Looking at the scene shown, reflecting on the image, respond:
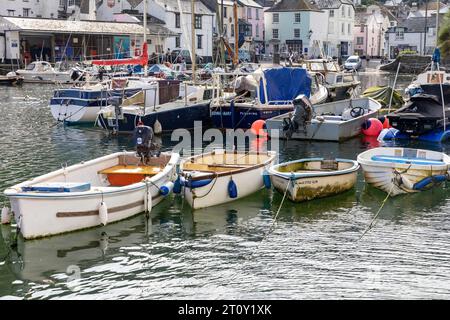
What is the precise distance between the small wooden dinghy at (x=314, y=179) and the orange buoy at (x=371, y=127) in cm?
1066

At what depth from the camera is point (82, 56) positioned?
72.1 meters

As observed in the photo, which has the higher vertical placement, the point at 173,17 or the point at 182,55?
the point at 173,17

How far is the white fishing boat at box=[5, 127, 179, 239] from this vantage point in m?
13.6

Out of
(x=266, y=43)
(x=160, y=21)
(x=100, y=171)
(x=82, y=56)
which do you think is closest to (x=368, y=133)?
(x=100, y=171)

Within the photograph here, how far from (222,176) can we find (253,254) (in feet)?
11.8

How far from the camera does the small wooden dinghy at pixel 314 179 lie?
16.9 m

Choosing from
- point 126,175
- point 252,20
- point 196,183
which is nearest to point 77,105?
point 126,175

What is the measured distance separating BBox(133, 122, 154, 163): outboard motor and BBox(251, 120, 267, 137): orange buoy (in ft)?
35.6

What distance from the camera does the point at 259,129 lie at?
28.4m

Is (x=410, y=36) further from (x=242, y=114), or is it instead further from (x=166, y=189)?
(x=166, y=189)

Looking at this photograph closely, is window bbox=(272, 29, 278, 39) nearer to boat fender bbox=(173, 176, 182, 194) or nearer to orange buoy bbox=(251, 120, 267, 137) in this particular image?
orange buoy bbox=(251, 120, 267, 137)
